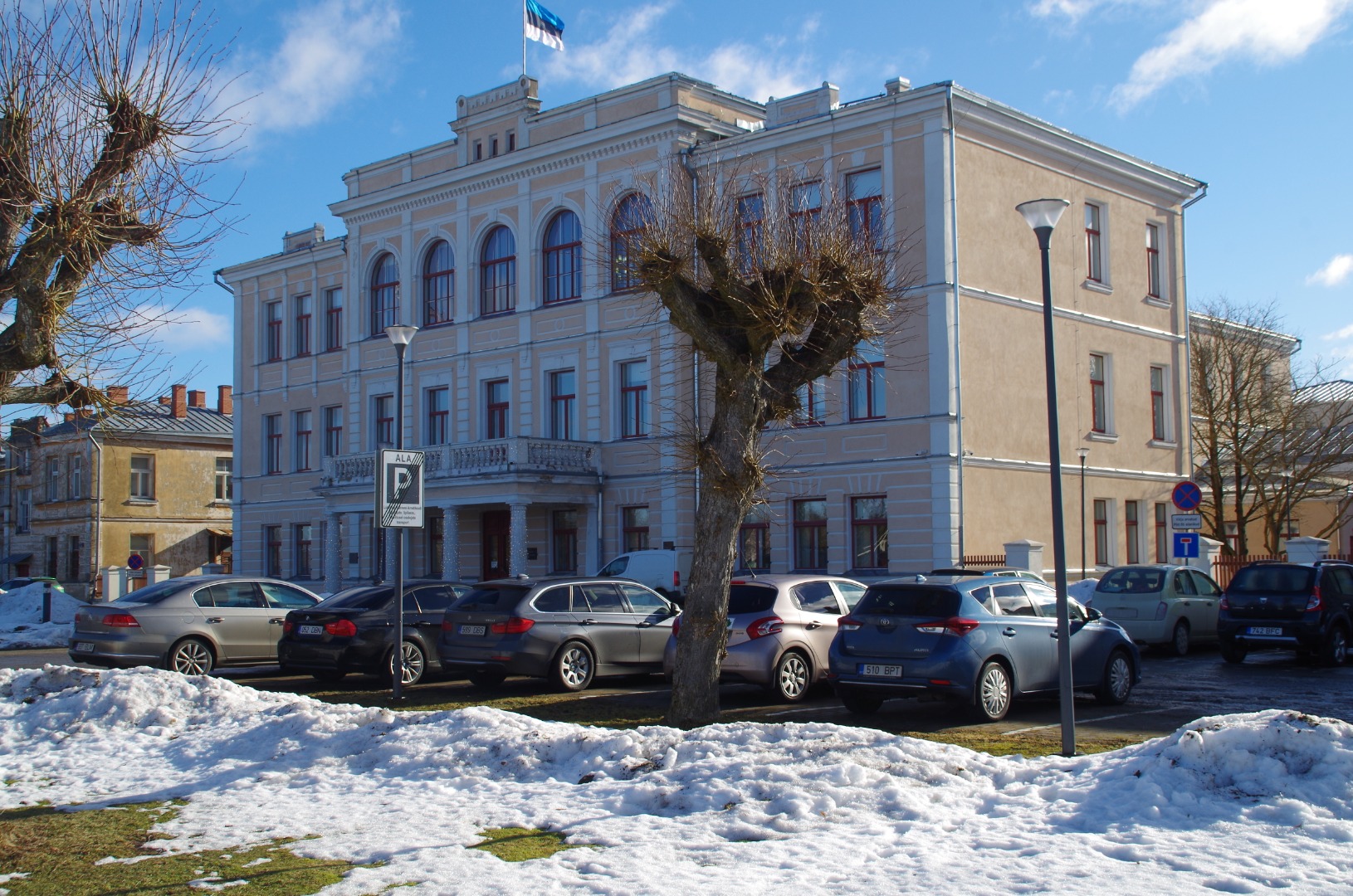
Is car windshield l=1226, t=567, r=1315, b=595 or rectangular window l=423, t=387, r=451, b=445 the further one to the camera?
rectangular window l=423, t=387, r=451, b=445

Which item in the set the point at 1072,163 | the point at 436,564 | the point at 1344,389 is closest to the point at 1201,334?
the point at 1344,389

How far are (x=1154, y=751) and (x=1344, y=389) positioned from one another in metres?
46.6

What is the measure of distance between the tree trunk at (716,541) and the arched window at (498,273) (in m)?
27.1

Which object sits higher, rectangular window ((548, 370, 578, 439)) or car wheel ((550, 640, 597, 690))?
rectangular window ((548, 370, 578, 439))

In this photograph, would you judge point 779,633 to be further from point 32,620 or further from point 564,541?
point 32,620

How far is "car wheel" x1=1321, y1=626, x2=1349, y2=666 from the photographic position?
66.4ft

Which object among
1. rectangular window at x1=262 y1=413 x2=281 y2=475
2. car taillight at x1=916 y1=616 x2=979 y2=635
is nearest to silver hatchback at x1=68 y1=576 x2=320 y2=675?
car taillight at x1=916 y1=616 x2=979 y2=635

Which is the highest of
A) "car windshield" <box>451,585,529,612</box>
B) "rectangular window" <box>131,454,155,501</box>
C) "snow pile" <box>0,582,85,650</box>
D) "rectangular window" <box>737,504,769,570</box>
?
"rectangular window" <box>131,454,155,501</box>

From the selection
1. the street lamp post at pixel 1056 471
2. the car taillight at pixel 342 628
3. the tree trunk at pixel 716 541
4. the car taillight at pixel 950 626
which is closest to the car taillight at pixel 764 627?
the car taillight at pixel 950 626

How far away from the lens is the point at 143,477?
2557 inches

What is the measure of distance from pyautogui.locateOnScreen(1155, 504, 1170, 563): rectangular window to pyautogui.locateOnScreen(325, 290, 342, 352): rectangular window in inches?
1114

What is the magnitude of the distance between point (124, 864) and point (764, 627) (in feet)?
29.4

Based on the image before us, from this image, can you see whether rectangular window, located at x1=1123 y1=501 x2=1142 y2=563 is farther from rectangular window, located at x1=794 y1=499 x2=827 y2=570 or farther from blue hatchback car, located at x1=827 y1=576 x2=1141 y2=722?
blue hatchback car, located at x1=827 y1=576 x2=1141 y2=722

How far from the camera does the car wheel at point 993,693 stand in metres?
13.2
